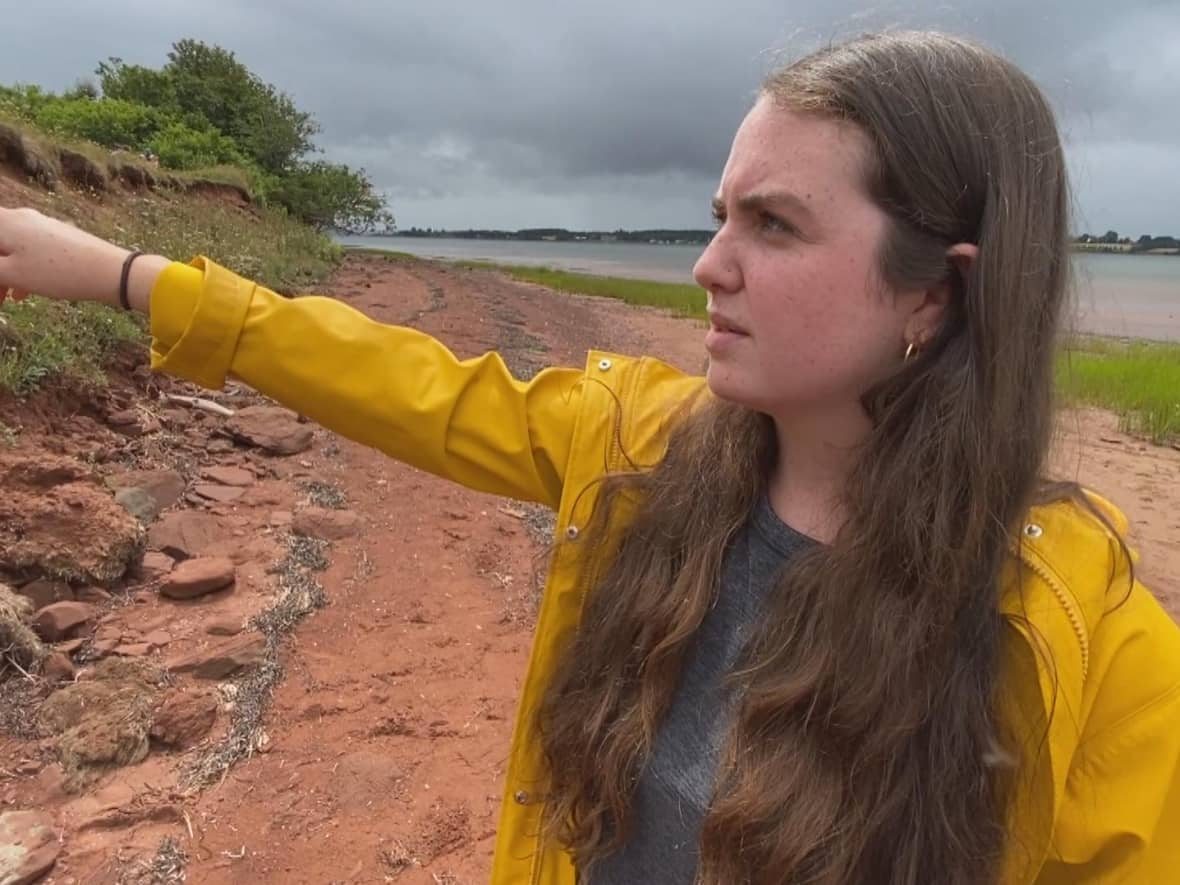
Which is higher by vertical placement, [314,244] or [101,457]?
[314,244]

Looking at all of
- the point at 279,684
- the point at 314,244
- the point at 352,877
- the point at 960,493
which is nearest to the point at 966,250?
the point at 960,493

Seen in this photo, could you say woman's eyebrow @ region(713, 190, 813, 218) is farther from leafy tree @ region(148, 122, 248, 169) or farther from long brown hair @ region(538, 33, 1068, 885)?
leafy tree @ region(148, 122, 248, 169)

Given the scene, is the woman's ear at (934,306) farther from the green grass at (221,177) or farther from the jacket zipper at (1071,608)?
the green grass at (221,177)

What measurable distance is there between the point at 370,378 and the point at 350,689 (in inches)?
81.6

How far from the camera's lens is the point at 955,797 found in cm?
110

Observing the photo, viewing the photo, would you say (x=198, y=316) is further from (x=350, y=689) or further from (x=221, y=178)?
(x=221, y=178)

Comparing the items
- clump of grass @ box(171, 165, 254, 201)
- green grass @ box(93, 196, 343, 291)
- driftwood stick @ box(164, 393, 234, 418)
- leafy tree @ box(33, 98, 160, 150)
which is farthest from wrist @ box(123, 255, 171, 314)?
leafy tree @ box(33, 98, 160, 150)

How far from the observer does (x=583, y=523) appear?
136 centimetres

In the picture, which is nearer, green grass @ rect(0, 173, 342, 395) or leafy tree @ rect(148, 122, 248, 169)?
green grass @ rect(0, 173, 342, 395)

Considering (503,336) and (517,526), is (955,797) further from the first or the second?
(503,336)

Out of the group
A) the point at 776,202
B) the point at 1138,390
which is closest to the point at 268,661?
the point at 776,202

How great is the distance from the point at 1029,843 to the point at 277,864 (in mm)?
1913

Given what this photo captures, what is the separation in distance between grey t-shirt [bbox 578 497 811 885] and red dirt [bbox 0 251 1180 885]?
46 cm

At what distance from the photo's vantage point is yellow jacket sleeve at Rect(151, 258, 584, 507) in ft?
4.22
